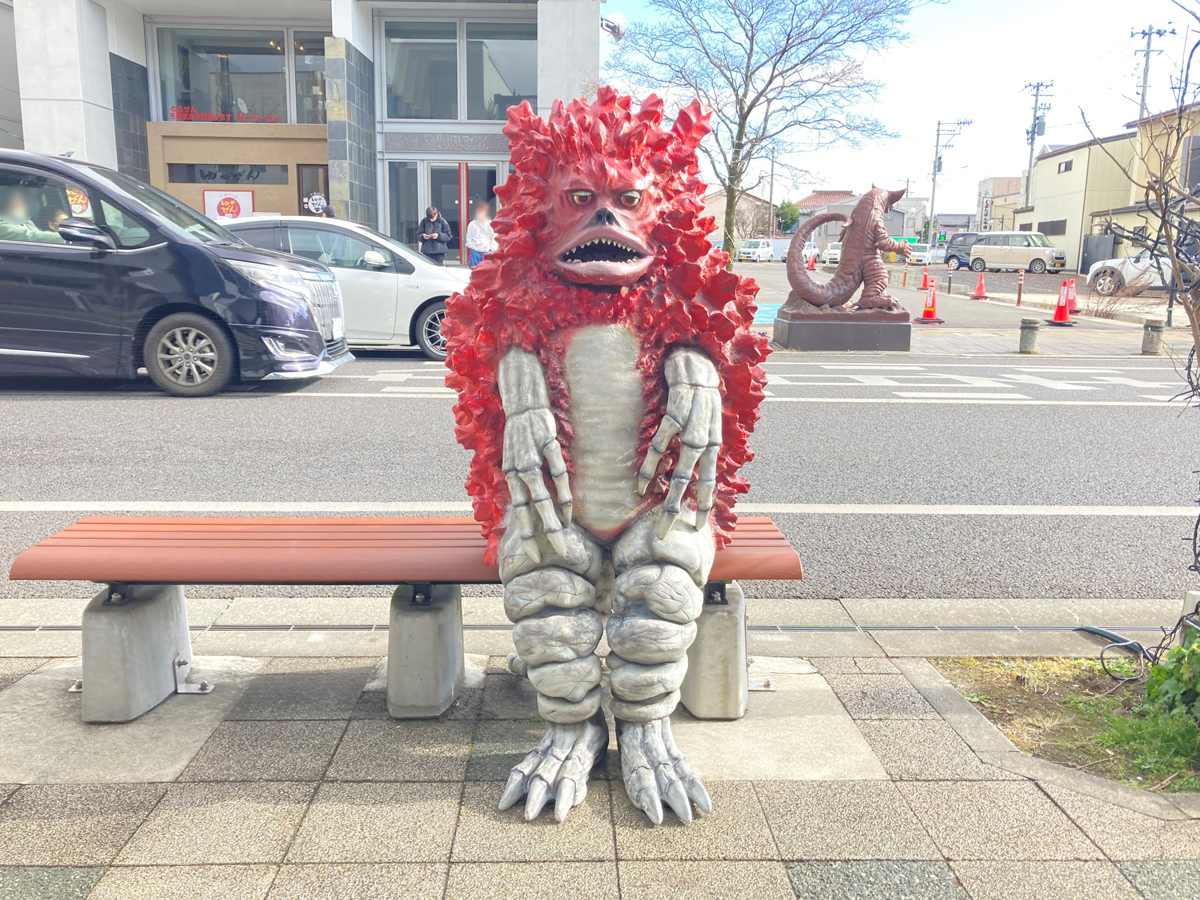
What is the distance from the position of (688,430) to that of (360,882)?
132 centimetres

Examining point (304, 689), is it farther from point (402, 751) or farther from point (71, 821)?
point (71, 821)

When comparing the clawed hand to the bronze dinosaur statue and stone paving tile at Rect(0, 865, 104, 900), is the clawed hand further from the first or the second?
the bronze dinosaur statue

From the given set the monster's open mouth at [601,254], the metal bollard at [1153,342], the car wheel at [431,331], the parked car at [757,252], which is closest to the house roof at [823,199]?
the parked car at [757,252]

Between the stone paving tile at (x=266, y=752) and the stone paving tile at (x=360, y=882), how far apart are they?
44 centimetres

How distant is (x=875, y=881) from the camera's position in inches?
84.8

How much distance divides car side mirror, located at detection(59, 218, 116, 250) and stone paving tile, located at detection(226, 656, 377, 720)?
584cm

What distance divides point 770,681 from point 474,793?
45.4 inches

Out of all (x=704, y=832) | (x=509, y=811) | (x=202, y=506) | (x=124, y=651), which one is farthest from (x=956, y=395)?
(x=124, y=651)

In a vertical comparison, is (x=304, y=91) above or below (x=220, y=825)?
above

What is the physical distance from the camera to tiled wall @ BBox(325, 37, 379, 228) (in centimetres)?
1912

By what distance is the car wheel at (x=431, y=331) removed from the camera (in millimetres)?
11219

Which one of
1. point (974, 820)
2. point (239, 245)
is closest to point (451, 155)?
point (239, 245)

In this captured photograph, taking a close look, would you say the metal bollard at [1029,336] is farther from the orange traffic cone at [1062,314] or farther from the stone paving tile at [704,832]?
the stone paving tile at [704,832]

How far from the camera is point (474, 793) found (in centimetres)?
251
